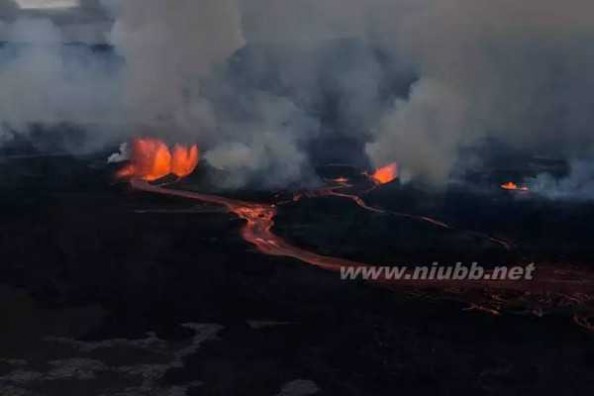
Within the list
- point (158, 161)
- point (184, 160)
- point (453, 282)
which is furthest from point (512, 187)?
point (158, 161)

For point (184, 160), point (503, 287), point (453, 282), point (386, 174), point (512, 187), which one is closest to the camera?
point (503, 287)

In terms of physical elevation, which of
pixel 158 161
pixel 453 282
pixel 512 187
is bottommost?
pixel 453 282

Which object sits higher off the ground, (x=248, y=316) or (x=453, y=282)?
(x=453, y=282)

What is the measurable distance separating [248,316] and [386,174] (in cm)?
3033

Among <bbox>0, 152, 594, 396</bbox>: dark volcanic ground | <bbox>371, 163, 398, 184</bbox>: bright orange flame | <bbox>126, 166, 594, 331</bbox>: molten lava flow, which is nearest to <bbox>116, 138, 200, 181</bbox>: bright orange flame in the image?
<bbox>0, 152, 594, 396</bbox>: dark volcanic ground

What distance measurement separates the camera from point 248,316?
2291 centimetres

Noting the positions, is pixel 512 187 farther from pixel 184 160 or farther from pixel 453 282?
pixel 184 160

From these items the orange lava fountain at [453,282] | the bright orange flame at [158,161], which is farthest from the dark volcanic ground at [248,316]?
the bright orange flame at [158,161]

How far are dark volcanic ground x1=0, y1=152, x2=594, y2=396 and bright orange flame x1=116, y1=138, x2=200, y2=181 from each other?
13463 millimetres

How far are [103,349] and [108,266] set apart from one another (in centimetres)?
809

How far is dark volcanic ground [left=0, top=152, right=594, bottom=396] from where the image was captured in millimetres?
A: 18578

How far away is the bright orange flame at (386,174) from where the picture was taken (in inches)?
1962

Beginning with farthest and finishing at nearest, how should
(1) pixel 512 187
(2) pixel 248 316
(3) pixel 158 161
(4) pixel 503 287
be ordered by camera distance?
1. (3) pixel 158 161
2. (1) pixel 512 187
3. (4) pixel 503 287
4. (2) pixel 248 316

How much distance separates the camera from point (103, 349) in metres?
20.2
